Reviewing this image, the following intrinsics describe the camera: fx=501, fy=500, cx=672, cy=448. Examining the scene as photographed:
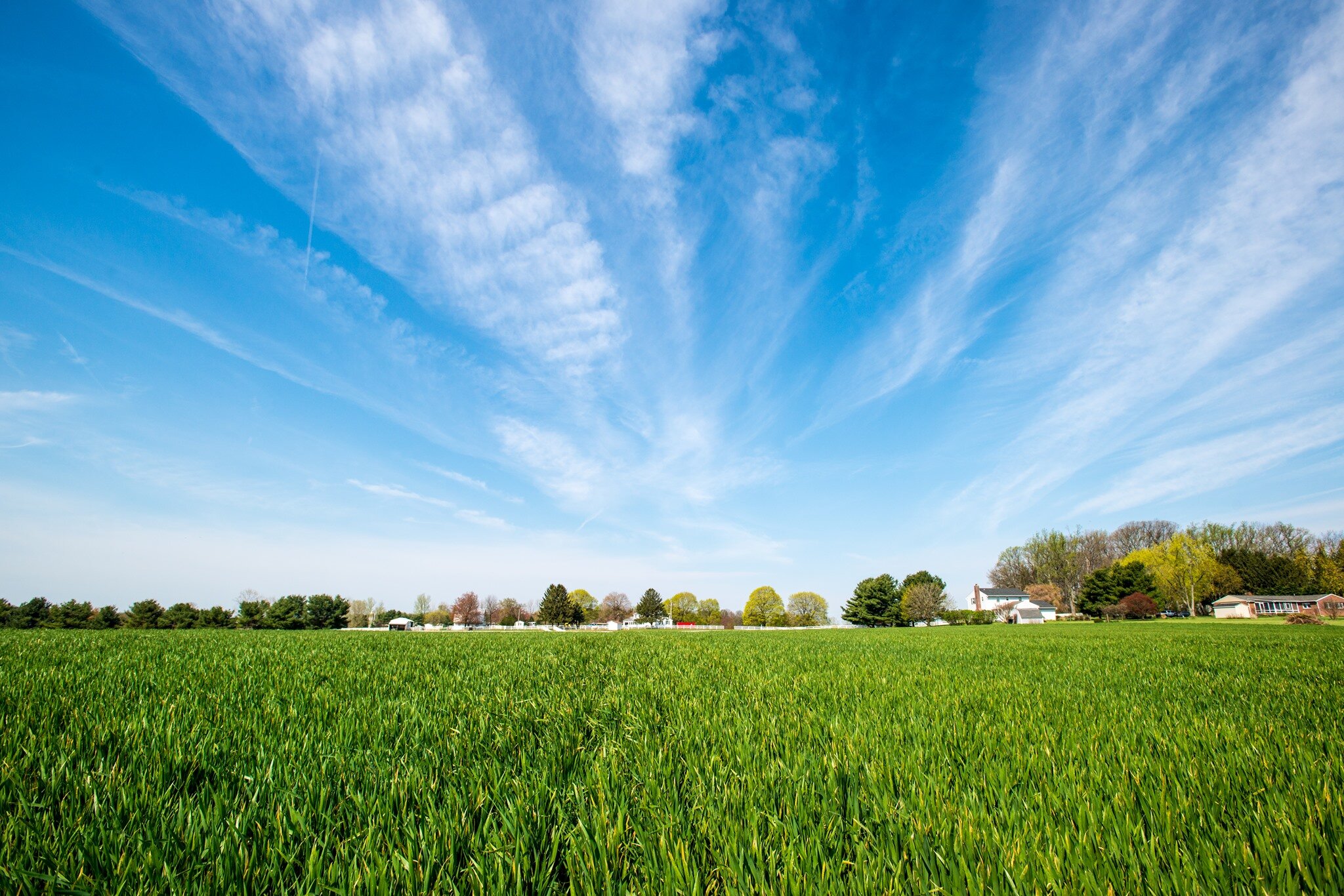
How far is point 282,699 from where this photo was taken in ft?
14.9

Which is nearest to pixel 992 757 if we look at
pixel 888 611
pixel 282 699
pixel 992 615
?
pixel 282 699

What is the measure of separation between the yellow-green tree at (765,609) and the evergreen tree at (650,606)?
743 inches

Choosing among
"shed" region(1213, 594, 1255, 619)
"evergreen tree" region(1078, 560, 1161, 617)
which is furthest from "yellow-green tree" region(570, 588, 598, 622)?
"shed" region(1213, 594, 1255, 619)

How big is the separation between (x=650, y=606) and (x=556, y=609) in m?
15.4

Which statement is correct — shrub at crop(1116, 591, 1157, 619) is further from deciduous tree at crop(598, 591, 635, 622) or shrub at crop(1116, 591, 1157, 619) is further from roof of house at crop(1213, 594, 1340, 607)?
deciduous tree at crop(598, 591, 635, 622)

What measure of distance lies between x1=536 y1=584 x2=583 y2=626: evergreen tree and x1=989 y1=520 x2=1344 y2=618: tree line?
232ft

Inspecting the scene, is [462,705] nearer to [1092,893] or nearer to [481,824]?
[481,824]

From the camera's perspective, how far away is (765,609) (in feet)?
297

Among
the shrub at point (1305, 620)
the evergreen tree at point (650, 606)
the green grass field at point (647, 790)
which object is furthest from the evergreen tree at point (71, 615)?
the shrub at point (1305, 620)

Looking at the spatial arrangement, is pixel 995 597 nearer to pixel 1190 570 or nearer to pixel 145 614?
pixel 1190 570

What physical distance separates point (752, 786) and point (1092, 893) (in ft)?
4.53

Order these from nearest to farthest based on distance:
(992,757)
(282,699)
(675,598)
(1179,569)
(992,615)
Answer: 1. (992,757)
2. (282,699)
3. (1179,569)
4. (992,615)
5. (675,598)

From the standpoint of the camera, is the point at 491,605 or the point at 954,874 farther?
the point at 491,605

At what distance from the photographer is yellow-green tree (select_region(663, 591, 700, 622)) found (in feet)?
311
